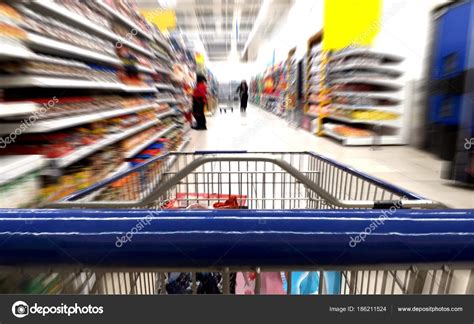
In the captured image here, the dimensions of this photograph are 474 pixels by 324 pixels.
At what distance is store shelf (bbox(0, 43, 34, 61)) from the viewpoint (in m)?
1.19

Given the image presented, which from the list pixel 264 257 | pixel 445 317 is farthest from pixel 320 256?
pixel 445 317

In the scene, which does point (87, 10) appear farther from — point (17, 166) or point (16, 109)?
point (17, 166)

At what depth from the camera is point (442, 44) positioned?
4.00m

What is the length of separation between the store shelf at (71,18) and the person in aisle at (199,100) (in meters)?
4.10

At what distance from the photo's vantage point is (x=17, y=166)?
1.26 m

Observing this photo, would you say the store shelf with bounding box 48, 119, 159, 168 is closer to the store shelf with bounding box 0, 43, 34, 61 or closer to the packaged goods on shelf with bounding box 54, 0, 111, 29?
the store shelf with bounding box 0, 43, 34, 61

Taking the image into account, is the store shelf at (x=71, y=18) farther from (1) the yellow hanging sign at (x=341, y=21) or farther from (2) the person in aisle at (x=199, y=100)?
(2) the person in aisle at (x=199, y=100)

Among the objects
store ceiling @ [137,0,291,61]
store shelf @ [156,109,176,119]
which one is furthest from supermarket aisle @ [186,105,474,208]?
store ceiling @ [137,0,291,61]

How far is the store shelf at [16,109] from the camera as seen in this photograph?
3.97ft

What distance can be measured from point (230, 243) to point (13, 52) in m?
1.37

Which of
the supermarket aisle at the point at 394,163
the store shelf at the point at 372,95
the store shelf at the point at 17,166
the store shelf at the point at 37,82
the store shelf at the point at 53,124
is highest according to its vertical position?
the store shelf at the point at 372,95

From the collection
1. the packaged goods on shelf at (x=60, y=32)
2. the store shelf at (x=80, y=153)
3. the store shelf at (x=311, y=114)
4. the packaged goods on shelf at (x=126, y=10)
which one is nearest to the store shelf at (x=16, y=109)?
the store shelf at (x=80, y=153)

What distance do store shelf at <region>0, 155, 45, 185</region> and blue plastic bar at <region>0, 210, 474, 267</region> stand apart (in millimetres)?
928

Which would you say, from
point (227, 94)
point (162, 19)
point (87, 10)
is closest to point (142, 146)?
point (87, 10)
